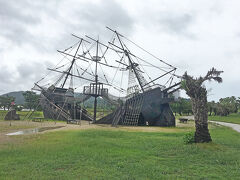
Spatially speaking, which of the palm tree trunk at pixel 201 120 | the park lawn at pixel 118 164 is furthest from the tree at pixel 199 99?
the park lawn at pixel 118 164

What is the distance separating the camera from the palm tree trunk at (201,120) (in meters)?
9.81

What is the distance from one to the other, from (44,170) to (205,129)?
328 inches

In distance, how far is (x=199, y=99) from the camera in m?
10.5

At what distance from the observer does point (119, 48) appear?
94.8 ft

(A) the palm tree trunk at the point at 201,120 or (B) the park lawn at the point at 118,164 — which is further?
(A) the palm tree trunk at the point at 201,120

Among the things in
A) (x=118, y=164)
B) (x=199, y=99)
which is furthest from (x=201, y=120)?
(x=118, y=164)

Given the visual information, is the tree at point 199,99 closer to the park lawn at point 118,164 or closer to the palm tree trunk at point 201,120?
the palm tree trunk at point 201,120

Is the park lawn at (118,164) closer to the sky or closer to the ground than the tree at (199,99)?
closer to the ground

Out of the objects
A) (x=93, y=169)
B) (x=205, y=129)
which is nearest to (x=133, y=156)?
(x=93, y=169)

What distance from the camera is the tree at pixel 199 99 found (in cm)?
988

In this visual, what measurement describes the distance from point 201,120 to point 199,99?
125 centimetres

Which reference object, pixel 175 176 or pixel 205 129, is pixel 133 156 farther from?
pixel 205 129

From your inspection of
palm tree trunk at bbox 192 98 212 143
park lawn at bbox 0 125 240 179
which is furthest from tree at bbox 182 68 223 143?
park lawn at bbox 0 125 240 179

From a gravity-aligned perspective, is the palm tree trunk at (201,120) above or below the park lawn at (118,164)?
above
